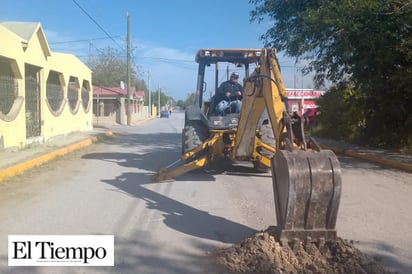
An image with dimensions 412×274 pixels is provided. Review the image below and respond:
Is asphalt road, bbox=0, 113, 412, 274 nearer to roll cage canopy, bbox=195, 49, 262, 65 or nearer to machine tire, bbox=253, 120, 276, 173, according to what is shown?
machine tire, bbox=253, 120, 276, 173

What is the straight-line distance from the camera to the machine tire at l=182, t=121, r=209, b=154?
414 inches

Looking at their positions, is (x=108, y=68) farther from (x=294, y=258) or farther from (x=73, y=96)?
(x=294, y=258)

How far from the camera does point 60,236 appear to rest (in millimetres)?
5578

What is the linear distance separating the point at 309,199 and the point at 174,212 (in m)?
2.71

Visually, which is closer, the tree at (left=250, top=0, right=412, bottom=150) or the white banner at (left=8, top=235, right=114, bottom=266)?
the white banner at (left=8, top=235, right=114, bottom=266)

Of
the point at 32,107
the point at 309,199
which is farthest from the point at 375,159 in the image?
the point at 32,107

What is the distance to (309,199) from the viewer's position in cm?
500

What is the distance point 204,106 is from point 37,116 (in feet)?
26.8

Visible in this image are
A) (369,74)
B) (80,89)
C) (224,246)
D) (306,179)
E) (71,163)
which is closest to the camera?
(306,179)

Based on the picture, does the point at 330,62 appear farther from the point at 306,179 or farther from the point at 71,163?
the point at 306,179

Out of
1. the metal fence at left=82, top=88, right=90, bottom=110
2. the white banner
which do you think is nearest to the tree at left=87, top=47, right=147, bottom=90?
the metal fence at left=82, top=88, right=90, bottom=110

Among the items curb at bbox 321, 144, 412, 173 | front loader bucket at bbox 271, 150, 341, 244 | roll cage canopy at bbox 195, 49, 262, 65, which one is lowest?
curb at bbox 321, 144, 412, 173

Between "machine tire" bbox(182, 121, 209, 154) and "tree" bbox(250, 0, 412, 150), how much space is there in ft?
15.5

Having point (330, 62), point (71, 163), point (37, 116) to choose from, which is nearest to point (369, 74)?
point (330, 62)
